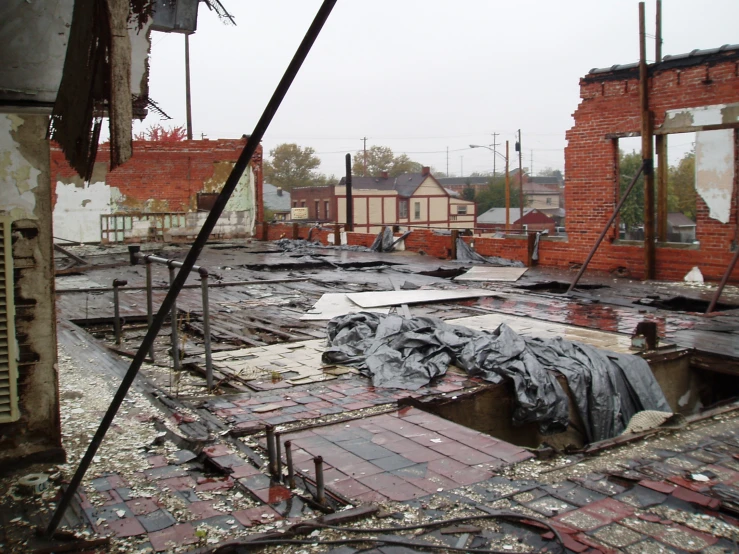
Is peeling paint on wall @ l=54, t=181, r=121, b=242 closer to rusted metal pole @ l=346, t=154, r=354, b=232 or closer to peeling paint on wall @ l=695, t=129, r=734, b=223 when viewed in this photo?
rusted metal pole @ l=346, t=154, r=354, b=232

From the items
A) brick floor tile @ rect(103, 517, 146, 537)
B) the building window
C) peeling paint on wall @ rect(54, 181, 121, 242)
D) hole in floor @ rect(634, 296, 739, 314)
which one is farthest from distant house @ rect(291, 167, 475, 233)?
brick floor tile @ rect(103, 517, 146, 537)

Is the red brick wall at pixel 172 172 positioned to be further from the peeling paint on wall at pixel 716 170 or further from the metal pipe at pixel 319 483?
the metal pipe at pixel 319 483

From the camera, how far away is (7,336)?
147 inches

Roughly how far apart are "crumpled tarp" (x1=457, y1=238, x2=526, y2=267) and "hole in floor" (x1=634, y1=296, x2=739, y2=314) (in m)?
4.72

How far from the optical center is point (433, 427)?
4.59 meters

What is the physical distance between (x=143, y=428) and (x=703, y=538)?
11.2 feet

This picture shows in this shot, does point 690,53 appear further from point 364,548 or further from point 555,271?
point 364,548

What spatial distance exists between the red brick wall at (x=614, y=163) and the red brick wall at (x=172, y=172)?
606 inches

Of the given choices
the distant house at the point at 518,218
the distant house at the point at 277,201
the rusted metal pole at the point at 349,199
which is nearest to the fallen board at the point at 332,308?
the rusted metal pole at the point at 349,199

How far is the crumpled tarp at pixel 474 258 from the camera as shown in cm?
1475

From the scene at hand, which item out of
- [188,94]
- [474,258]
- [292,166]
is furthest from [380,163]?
[474,258]

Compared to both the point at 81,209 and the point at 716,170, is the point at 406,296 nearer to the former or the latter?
the point at 716,170

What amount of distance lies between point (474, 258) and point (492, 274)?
8.30 feet

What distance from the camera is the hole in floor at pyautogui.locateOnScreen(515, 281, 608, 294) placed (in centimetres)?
1140
